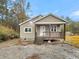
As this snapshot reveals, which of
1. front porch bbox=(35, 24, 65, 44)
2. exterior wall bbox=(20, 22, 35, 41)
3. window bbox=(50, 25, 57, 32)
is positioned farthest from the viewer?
exterior wall bbox=(20, 22, 35, 41)

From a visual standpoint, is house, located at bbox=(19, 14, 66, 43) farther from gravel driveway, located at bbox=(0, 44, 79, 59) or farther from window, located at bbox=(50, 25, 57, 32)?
gravel driveway, located at bbox=(0, 44, 79, 59)

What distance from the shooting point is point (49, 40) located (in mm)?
34281

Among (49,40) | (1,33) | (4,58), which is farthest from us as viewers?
(1,33)

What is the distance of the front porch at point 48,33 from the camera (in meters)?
34.2

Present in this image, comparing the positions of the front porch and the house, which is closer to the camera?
the front porch

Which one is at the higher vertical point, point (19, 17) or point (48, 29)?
point (19, 17)

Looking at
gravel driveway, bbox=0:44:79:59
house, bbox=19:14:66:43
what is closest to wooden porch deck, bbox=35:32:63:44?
house, bbox=19:14:66:43

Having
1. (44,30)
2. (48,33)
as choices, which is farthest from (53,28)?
(48,33)

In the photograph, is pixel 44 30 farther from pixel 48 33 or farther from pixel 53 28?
→ pixel 48 33

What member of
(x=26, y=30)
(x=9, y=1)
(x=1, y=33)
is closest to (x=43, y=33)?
(x=26, y=30)

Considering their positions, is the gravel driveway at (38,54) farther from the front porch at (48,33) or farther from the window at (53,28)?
the window at (53,28)

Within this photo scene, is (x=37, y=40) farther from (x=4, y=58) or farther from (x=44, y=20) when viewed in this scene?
(x=4, y=58)

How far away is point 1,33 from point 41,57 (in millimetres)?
20766

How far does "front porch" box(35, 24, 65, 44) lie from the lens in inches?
1346
